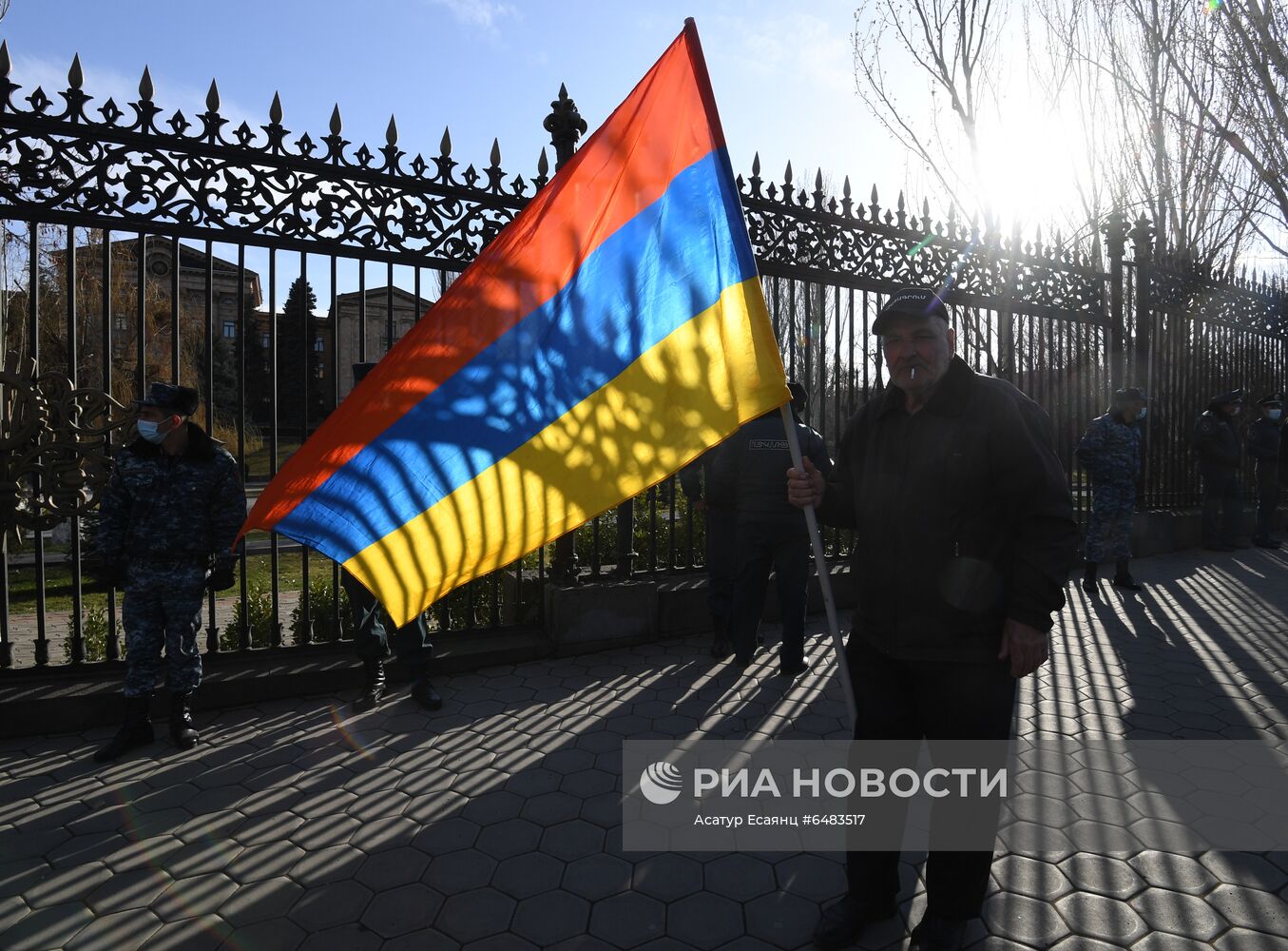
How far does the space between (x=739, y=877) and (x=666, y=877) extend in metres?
0.27

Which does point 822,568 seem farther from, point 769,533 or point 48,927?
point 48,927

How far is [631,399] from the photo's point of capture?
265 centimetres

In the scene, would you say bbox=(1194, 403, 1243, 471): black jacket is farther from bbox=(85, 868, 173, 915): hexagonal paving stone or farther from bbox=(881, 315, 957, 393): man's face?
bbox=(85, 868, 173, 915): hexagonal paving stone

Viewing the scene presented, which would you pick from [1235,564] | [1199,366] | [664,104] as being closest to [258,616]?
[664,104]

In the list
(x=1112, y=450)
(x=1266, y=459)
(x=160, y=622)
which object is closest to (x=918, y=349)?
(x=160, y=622)

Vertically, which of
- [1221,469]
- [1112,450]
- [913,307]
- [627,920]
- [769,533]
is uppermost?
[913,307]

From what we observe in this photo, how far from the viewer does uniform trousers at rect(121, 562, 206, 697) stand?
4148mm

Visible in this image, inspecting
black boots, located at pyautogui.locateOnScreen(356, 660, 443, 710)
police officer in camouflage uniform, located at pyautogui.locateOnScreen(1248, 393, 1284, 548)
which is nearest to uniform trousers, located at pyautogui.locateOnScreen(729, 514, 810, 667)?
black boots, located at pyautogui.locateOnScreen(356, 660, 443, 710)

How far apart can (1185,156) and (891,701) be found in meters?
17.8

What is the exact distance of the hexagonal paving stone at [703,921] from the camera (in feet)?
8.34

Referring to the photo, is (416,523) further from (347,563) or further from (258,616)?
(258,616)

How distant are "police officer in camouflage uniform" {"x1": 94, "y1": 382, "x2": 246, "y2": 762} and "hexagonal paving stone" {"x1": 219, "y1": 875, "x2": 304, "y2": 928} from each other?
1682mm

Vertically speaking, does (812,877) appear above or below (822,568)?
below

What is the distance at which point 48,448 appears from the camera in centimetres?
438
